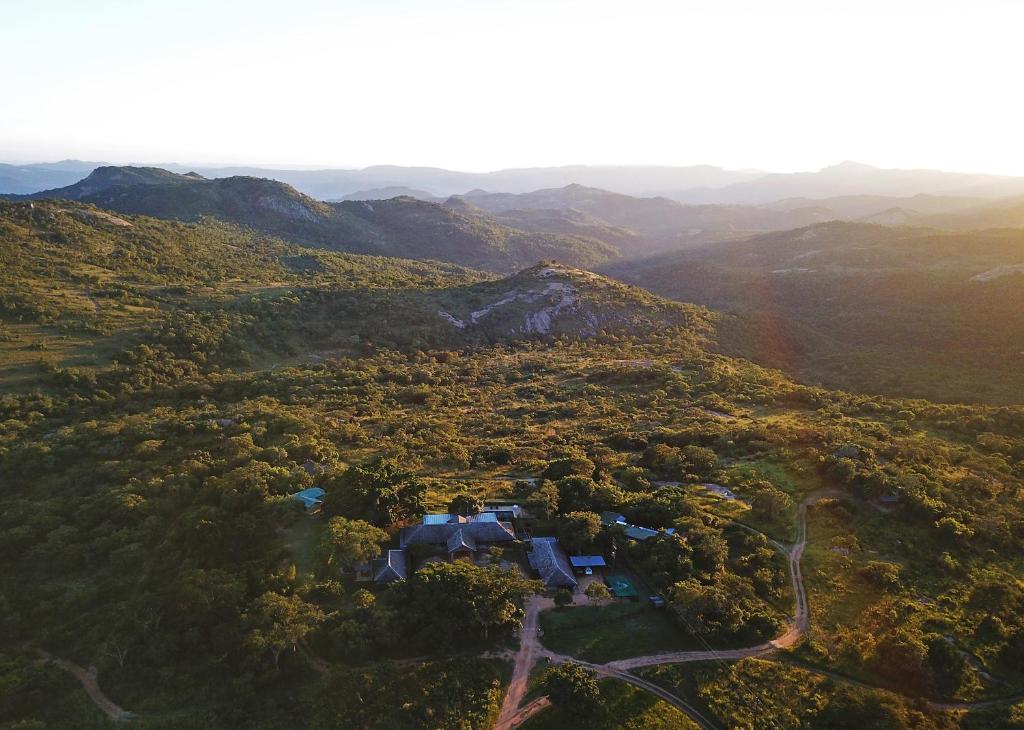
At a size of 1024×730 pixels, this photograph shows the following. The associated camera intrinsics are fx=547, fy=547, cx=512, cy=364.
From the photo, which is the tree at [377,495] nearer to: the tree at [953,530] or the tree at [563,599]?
the tree at [563,599]

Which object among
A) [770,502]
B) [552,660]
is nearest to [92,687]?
[552,660]

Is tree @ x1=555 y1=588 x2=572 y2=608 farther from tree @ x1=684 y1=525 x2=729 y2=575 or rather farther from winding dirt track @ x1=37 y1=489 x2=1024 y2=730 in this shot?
tree @ x1=684 y1=525 x2=729 y2=575

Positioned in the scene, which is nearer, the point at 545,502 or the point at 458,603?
the point at 458,603

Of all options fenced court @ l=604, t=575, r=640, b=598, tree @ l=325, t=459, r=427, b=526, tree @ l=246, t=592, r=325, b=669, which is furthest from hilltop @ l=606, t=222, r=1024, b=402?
tree @ l=246, t=592, r=325, b=669

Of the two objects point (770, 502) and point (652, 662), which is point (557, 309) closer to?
point (770, 502)

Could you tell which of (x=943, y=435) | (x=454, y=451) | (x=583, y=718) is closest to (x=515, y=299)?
(x=454, y=451)

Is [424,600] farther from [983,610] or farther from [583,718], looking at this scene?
[983,610]
